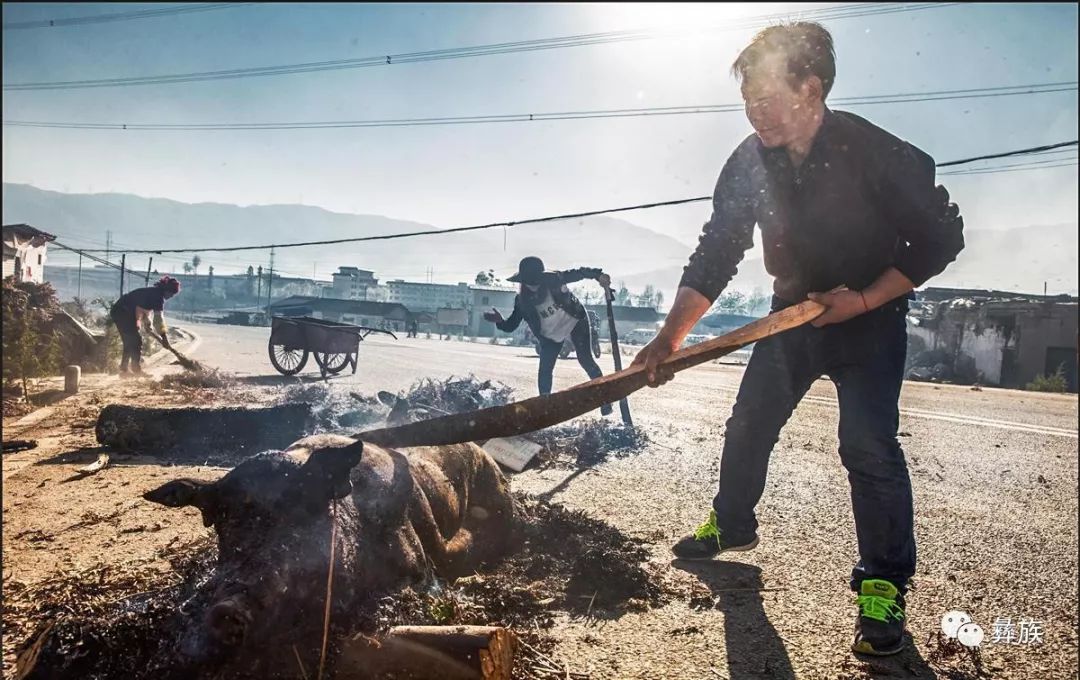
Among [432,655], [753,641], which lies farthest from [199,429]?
[753,641]

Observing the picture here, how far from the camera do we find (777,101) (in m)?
2.54

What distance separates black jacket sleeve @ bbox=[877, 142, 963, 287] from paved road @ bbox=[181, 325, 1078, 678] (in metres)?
1.63

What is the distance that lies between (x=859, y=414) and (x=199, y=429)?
564 centimetres

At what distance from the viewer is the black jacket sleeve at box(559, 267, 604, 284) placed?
6086 mm

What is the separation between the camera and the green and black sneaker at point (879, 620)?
2238 millimetres

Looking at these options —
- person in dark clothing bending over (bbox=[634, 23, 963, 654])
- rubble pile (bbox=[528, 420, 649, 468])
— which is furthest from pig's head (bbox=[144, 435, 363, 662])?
rubble pile (bbox=[528, 420, 649, 468])

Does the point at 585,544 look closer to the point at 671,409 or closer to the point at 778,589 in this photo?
the point at 778,589

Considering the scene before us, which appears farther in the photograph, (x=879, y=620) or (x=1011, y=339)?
(x=1011, y=339)

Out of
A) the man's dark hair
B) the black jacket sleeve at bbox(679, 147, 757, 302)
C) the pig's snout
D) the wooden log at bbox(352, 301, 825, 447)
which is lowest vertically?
the pig's snout

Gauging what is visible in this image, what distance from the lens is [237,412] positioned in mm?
5484

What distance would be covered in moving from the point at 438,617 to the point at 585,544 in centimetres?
141

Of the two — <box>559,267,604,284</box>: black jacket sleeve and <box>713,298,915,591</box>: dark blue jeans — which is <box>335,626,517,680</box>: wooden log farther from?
<box>559,267,604,284</box>: black jacket sleeve

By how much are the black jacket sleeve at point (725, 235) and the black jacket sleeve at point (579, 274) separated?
296 cm

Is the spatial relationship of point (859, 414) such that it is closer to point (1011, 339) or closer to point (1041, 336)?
point (1011, 339)
